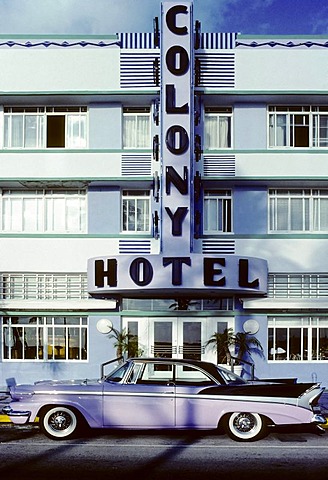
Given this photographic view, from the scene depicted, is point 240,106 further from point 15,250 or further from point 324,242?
point 15,250

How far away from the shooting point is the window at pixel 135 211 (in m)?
21.2

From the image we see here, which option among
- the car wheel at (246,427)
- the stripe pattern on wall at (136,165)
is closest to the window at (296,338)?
the stripe pattern on wall at (136,165)

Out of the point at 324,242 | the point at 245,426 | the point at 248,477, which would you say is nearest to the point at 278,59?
the point at 324,242

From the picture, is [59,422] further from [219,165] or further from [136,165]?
[219,165]

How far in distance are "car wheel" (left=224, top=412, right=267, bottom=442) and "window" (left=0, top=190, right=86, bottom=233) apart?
10.2 m

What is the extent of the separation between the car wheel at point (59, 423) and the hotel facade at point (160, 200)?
798 centimetres

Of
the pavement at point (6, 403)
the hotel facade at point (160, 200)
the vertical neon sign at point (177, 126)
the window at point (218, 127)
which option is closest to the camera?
the pavement at point (6, 403)

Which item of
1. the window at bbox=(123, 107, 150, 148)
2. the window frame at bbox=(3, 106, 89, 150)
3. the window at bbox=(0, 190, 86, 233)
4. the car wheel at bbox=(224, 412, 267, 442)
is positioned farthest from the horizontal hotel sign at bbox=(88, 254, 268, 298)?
the car wheel at bbox=(224, 412, 267, 442)

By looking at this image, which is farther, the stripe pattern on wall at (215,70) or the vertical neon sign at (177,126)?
the stripe pattern on wall at (215,70)

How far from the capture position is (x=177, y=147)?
20062mm

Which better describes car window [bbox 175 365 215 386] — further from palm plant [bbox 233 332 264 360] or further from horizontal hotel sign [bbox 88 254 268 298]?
palm plant [bbox 233 332 264 360]

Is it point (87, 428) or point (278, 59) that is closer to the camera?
point (87, 428)

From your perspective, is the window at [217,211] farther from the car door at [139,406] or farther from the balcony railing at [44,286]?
the car door at [139,406]

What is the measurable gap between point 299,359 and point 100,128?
9.40m
